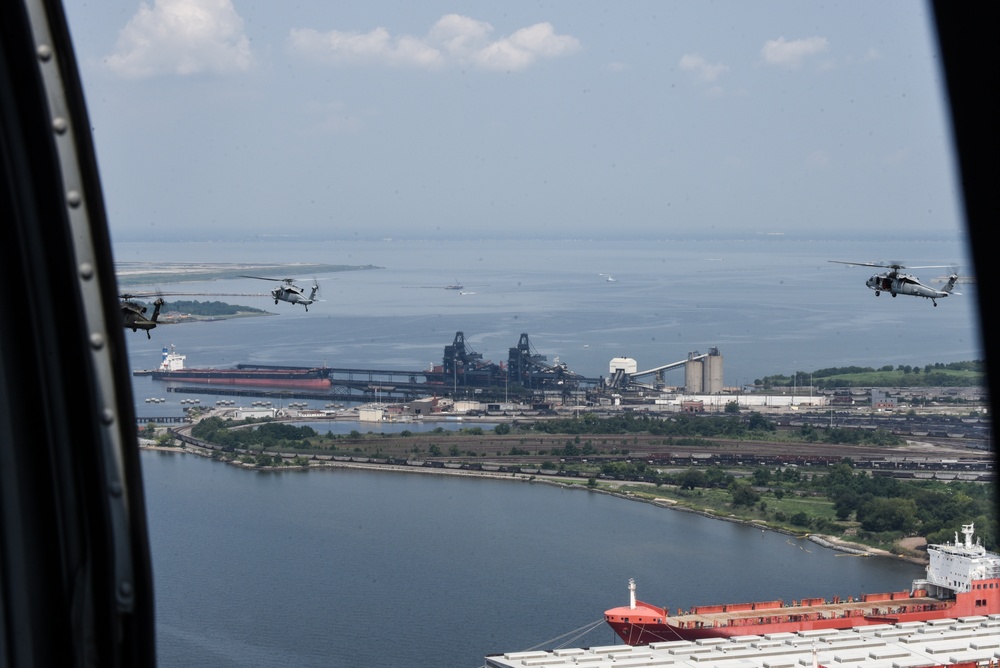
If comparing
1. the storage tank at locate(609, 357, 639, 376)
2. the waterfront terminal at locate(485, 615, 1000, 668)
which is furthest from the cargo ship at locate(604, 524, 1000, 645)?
the storage tank at locate(609, 357, 639, 376)

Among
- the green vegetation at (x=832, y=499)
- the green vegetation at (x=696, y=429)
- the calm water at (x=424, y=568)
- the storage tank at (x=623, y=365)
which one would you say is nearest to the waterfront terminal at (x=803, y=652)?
the calm water at (x=424, y=568)

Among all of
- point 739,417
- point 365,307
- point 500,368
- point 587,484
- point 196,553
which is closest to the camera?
point 196,553

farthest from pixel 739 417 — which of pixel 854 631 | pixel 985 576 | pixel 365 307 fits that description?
pixel 365 307

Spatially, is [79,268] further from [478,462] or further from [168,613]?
[478,462]

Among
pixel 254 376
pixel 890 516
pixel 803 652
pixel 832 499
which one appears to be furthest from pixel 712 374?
pixel 803 652

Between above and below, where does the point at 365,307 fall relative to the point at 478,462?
above
